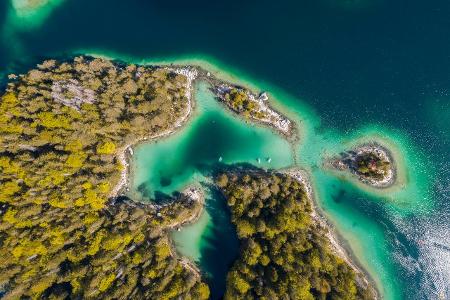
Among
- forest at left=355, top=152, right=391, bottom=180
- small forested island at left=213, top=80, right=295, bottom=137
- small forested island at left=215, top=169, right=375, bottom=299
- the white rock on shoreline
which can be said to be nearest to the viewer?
small forested island at left=215, top=169, right=375, bottom=299

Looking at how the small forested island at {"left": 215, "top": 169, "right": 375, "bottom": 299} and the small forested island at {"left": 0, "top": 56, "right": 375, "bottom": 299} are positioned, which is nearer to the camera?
the small forested island at {"left": 0, "top": 56, "right": 375, "bottom": 299}

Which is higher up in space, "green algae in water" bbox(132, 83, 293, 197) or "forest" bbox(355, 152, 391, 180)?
"forest" bbox(355, 152, 391, 180)

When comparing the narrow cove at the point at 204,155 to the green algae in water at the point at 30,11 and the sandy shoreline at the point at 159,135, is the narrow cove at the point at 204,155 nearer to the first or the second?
the sandy shoreline at the point at 159,135

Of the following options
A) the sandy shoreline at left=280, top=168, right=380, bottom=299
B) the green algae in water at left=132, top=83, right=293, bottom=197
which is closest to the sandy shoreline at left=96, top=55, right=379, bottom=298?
the sandy shoreline at left=280, top=168, right=380, bottom=299

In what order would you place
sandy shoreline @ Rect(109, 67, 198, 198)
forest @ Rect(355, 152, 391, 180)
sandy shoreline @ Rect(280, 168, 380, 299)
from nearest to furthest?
sandy shoreline @ Rect(280, 168, 380, 299) → forest @ Rect(355, 152, 391, 180) → sandy shoreline @ Rect(109, 67, 198, 198)

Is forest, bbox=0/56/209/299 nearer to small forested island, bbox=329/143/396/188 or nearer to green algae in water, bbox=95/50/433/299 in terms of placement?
green algae in water, bbox=95/50/433/299
